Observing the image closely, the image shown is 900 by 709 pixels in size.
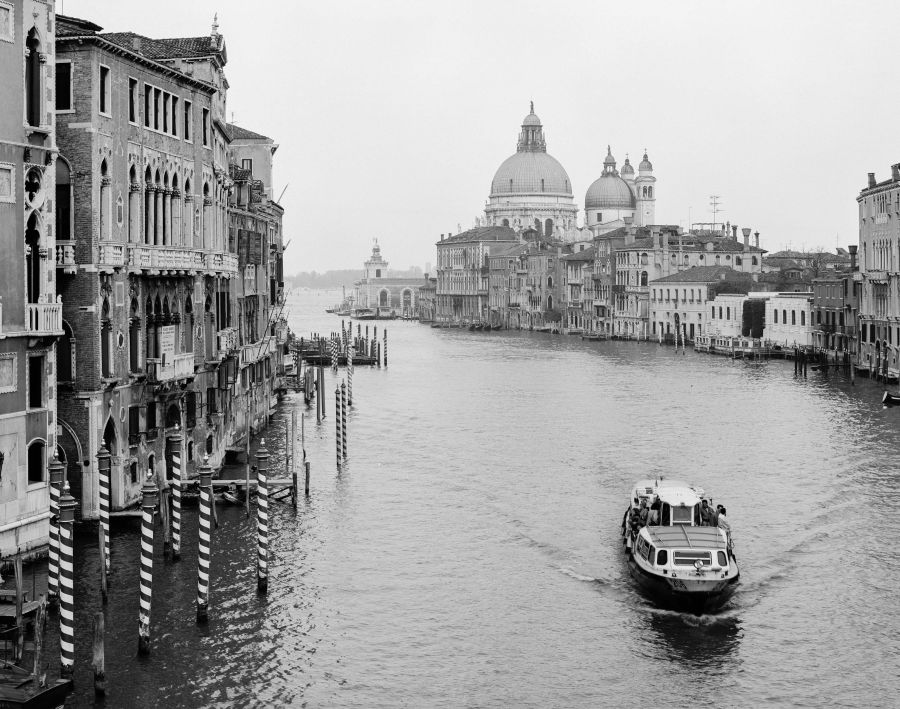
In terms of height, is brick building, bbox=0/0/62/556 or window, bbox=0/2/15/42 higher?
window, bbox=0/2/15/42

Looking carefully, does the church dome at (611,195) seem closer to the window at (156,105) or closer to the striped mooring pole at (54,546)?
the window at (156,105)

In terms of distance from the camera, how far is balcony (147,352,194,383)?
23.6m

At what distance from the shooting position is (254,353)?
3581 centimetres

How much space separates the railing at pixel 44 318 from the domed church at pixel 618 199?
4653 inches

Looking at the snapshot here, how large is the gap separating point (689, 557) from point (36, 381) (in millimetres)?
9584

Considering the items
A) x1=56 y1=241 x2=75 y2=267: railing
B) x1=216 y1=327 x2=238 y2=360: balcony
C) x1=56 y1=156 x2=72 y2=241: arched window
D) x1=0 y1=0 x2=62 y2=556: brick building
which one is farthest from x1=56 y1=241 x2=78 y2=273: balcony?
x1=216 y1=327 x2=238 y2=360: balcony

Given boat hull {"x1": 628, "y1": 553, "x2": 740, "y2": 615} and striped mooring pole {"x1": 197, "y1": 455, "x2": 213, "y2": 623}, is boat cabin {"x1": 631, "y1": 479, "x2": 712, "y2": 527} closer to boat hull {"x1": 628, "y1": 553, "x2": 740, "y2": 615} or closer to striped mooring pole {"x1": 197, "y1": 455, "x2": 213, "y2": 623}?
boat hull {"x1": 628, "y1": 553, "x2": 740, "y2": 615}

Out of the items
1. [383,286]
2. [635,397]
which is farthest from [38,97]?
[383,286]

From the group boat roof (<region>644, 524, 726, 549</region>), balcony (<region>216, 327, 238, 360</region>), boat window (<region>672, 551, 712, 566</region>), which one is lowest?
boat window (<region>672, 551, 712, 566</region>)

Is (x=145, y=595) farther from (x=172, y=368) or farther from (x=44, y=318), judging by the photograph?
(x=172, y=368)

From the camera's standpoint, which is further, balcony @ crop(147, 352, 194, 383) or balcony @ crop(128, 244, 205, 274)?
balcony @ crop(147, 352, 194, 383)

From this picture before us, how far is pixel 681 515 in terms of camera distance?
22031 mm

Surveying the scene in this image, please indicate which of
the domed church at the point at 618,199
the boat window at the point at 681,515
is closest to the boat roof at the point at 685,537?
the boat window at the point at 681,515

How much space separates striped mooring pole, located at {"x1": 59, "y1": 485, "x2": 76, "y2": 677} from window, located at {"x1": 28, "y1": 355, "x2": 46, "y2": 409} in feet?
10.1
